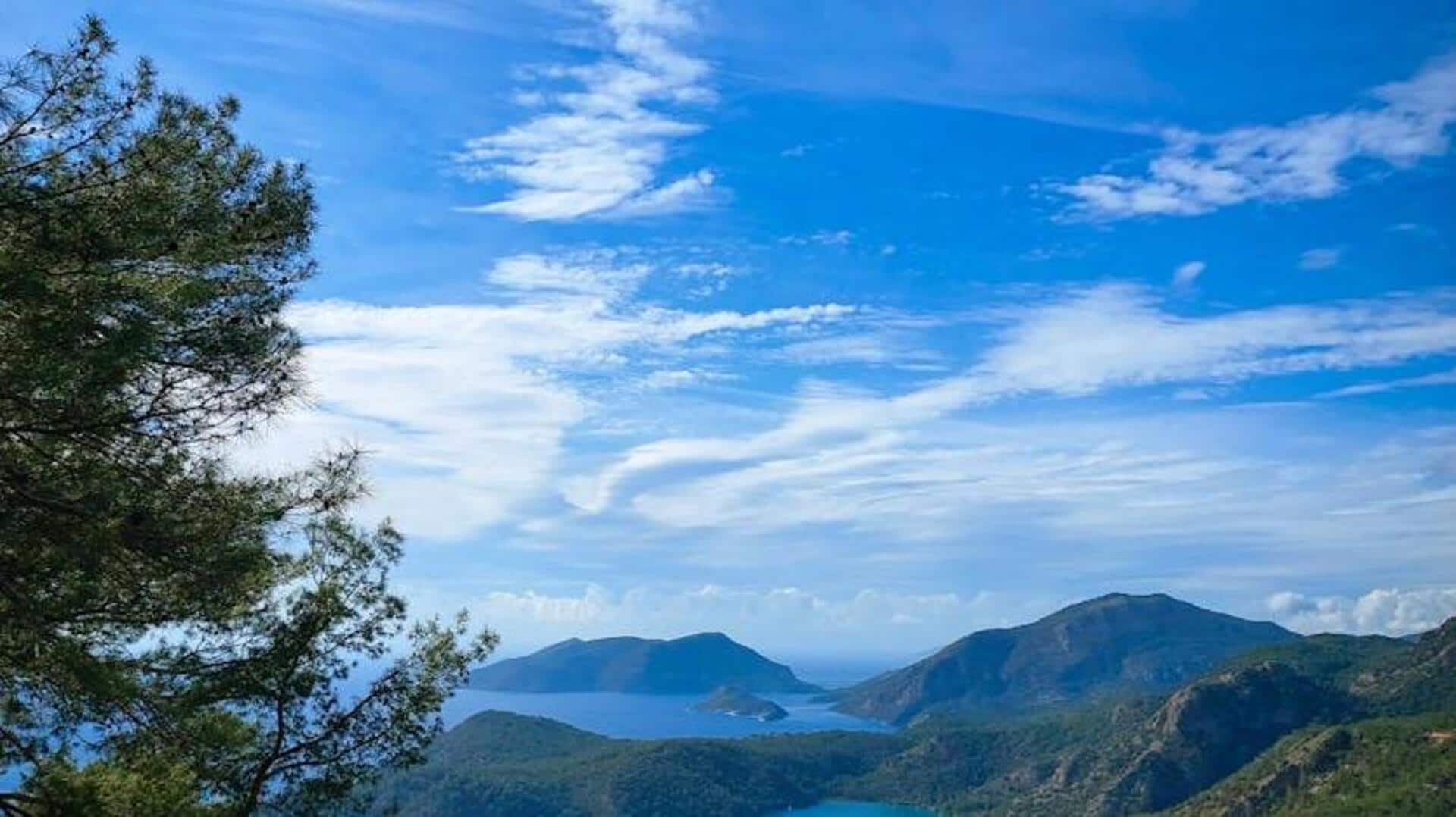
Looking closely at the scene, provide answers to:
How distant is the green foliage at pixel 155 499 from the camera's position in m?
8.98

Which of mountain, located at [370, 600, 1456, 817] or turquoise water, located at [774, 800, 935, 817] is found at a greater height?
mountain, located at [370, 600, 1456, 817]

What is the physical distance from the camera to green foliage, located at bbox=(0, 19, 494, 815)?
8984 mm

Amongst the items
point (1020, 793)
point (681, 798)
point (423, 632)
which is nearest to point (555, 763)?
point (681, 798)

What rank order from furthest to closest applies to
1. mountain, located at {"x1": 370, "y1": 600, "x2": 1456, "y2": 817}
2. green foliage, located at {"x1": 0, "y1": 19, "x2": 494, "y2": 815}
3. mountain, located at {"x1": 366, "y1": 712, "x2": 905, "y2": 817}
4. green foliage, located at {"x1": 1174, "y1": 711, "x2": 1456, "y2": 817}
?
1. mountain, located at {"x1": 366, "y1": 712, "x2": 905, "y2": 817}
2. mountain, located at {"x1": 370, "y1": 600, "x2": 1456, "y2": 817}
3. green foliage, located at {"x1": 1174, "y1": 711, "x2": 1456, "y2": 817}
4. green foliage, located at {"x1": 0, "y1": 19, "x2": 494, "y2": 815}

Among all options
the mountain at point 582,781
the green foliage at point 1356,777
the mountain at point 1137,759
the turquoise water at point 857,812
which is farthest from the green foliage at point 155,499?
the turquoise water at point 857,812

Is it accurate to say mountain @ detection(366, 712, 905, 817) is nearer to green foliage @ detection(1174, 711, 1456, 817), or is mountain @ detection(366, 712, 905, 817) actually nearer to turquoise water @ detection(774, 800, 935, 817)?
turquoise water @ detection(774, 800, 935, 817)

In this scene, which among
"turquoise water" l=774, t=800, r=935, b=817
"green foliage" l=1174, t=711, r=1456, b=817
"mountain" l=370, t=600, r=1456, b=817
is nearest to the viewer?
"green foliage" l=1174, t=711, r=1456, b=817

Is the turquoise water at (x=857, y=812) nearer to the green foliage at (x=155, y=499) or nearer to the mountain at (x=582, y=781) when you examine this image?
the mountain at (x=582, y=781)

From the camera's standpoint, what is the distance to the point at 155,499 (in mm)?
10414

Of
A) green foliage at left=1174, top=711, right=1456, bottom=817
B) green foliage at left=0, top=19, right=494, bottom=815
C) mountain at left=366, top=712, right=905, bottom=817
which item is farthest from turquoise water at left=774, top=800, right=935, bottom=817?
green foliage at left=0, top=19, right=494, bottom=815

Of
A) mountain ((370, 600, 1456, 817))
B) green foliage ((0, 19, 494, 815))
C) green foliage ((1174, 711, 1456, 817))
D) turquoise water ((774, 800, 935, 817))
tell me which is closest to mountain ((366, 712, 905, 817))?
mountain ((370, 600, 1456, 817))

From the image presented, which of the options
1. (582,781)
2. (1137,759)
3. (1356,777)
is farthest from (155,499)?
(1137,759)

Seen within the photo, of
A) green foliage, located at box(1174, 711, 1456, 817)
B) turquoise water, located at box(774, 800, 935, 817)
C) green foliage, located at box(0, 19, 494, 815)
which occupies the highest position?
green foliage, located at box(0, 19, 494, 815)

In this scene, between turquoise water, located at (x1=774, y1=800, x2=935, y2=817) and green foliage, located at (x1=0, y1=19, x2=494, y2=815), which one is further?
turquoise water, located at (x1=774, y1=800, x2=935, y2=817)
